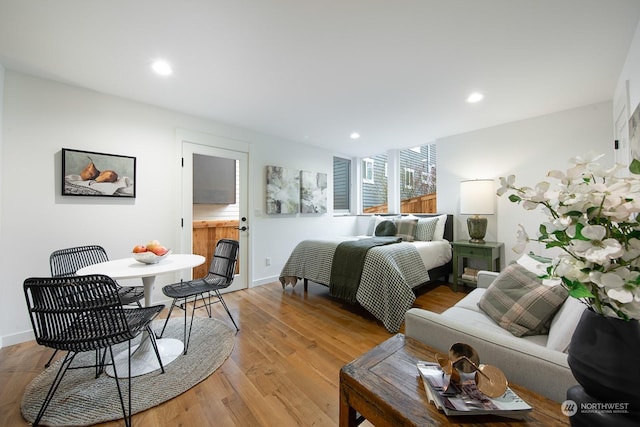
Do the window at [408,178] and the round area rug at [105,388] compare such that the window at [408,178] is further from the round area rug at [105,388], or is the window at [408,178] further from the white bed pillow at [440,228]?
the round area rug at [105,388]

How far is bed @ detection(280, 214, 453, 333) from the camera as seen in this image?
7.58 ft

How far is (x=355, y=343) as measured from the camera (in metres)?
2.10

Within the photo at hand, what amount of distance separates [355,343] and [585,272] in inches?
72.9

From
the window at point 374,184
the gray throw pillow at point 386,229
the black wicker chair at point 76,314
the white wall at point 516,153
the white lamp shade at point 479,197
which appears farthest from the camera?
the window at point 374,184

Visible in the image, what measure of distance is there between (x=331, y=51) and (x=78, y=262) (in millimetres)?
2791

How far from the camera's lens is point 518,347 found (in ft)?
2.87

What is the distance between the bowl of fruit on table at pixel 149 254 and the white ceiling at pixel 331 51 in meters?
1.52

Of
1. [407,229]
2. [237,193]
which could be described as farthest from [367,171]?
[237,193]

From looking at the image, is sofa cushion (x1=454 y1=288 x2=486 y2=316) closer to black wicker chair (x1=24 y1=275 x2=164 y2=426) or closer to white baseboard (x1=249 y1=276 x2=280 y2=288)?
black wicker chair (x1=24 y1=275 x2=164 y2=426)

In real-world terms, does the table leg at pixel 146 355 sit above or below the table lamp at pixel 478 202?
below

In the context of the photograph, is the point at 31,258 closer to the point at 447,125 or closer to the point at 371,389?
the point at 371,389

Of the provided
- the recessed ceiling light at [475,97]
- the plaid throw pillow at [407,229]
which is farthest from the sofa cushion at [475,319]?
the recessed ceiling light at [475,97]

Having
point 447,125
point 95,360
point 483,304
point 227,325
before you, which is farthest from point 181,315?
point 447,125

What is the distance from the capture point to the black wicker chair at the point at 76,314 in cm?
124
